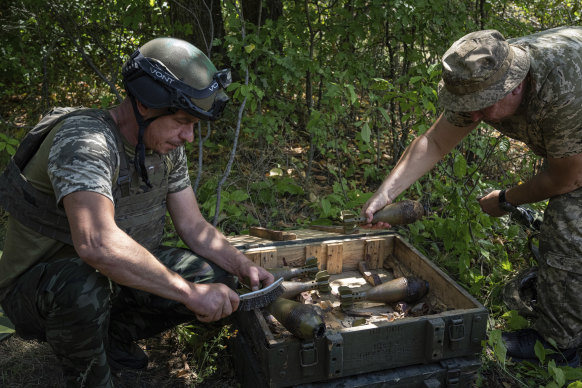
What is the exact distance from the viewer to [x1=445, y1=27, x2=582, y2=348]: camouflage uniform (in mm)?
2980

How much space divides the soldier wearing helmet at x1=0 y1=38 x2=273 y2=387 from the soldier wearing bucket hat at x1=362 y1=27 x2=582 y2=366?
4.53 feet

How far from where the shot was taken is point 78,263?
8.53 ft

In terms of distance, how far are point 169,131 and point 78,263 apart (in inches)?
32.5

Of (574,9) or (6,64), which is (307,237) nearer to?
(574,9)

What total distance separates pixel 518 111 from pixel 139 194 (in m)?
2.38

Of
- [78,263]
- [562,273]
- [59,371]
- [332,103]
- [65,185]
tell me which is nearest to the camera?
[65,185]

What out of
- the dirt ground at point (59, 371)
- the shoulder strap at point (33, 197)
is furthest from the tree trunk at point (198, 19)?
the dirt ground at point (59, 371)

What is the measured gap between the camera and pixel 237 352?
10.6 feet

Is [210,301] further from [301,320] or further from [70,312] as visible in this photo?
[70,312]

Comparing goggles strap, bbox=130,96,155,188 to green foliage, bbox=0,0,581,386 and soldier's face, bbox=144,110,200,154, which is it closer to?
soldier's face, bbox=144,110,200,154

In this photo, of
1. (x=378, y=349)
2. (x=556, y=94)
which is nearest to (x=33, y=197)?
(x=378, y=349)

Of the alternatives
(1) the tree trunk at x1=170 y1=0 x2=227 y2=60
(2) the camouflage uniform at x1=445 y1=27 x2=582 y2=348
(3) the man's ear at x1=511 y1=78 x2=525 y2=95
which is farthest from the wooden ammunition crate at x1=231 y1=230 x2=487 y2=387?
(1) the tree trunk at x1=170 y1=0 x2=227 y2=60

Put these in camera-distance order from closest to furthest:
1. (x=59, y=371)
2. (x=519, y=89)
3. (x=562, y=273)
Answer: (x=519, y=89), (x=59, y=371), (x=562, y=273)

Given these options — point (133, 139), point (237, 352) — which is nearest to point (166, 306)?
point (237, 352)
